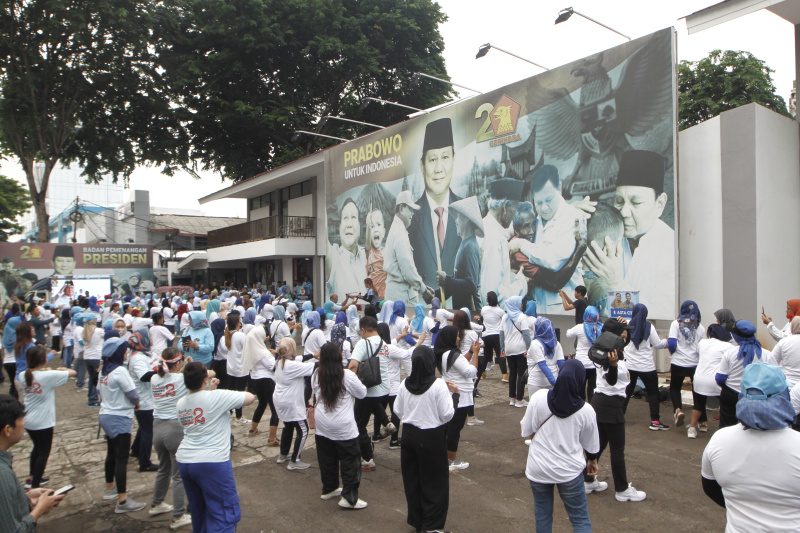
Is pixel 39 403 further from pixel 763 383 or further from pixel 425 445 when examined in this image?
pixel 763 383

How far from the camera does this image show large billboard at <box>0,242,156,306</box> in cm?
2584

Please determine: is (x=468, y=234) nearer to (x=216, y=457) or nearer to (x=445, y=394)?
(x=445, y=394)

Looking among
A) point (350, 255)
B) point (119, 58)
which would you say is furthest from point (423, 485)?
point (119, 58)

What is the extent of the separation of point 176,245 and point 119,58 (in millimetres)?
16095

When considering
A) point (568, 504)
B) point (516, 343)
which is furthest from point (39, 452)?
point (516, 343)

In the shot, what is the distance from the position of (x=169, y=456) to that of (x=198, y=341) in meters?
2.76

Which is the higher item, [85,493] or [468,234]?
[468,234]

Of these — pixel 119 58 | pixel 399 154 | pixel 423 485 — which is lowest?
pixel 423 485

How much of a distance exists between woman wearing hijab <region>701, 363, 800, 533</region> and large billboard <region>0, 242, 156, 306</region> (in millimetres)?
26340

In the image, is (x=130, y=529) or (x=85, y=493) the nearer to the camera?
(x=130, y=529)

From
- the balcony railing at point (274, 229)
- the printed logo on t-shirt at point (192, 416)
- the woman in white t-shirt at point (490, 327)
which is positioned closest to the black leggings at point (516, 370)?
the woman in white t-shirt at point (490, 327)

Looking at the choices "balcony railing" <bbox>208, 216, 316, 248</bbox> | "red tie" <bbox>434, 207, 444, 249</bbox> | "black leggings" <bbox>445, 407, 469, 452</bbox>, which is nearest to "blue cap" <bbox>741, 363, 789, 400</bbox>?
"black leggings" <bbox>445, 407, 469, 452</bbox>

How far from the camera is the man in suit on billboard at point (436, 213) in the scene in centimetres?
1455

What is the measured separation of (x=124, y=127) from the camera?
27.8m
